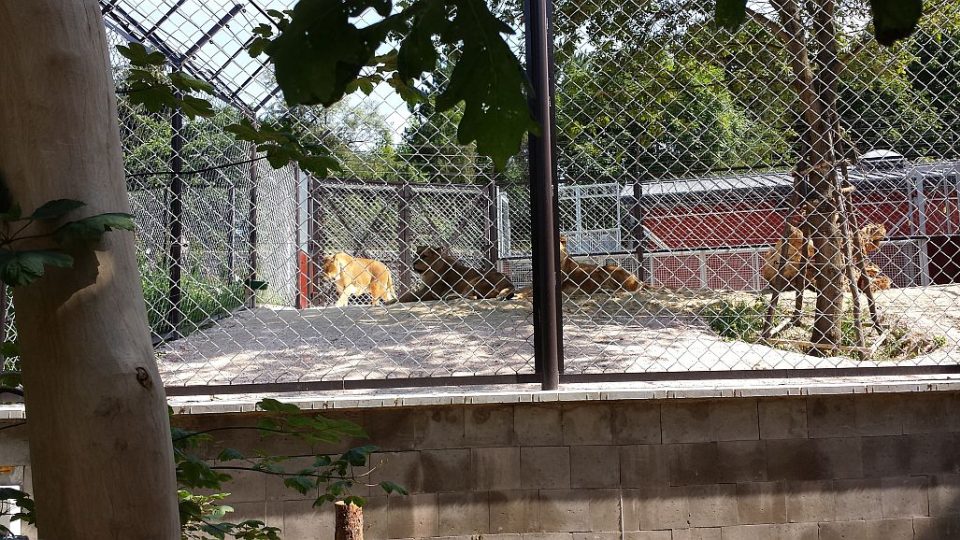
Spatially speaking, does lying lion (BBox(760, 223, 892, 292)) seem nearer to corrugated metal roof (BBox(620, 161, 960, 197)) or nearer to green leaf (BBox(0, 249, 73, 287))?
corrugated metal roof (BBox(620, 161, 960, 197))

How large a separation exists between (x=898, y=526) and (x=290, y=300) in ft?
13.3

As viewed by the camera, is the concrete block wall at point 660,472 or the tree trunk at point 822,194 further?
the tree trunk at point 822,194

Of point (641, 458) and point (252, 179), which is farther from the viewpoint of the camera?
point (252, 179)

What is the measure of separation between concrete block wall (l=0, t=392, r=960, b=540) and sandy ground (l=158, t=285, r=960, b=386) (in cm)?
A: 55

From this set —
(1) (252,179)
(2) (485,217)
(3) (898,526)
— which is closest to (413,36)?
(2) (485,217)

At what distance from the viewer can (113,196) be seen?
1152 millimetres

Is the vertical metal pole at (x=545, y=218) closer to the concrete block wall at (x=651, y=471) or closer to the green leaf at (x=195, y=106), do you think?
the concrete block wall at (x=651, y=471)

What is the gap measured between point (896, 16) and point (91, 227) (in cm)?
93

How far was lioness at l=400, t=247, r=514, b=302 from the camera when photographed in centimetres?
476

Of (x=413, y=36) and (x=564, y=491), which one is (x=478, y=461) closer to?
(x=564, y=491)

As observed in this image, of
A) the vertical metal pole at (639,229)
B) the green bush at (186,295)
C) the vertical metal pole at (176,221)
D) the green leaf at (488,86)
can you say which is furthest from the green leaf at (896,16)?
the vertical metal pole at (639,229)

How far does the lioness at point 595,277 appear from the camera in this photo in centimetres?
642

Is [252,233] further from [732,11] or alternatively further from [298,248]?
[732,11]

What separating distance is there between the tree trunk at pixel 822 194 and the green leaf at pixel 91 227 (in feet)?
14.9
